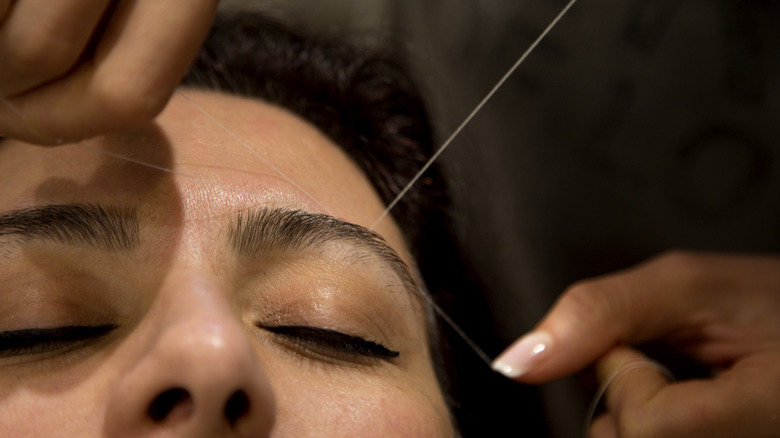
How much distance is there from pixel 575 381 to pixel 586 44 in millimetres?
680

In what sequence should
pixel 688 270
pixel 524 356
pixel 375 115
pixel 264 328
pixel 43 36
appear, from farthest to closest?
1. pixel 375 115
2. pixel 688 270
3. pixel 524 356
4. pixel 264 328
5. pixel 43 36

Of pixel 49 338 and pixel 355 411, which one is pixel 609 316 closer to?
pixel 355 411

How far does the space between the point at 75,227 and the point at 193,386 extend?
0.72 feet

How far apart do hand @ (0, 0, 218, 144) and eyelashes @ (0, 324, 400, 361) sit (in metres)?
0.19

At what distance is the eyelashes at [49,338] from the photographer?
551mm

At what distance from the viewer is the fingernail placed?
0.71m

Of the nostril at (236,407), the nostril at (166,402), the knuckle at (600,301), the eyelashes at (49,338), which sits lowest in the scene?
the eyelashes at (49,338)

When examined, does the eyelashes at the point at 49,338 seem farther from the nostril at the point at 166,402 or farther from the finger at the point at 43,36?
the finger at the point at 43,36

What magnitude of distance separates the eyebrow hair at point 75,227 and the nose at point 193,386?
11 cm

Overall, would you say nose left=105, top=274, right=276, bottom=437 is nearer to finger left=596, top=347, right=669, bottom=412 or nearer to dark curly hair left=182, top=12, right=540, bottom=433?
dark curly hair left=182, top=12, right=540, bottom=433

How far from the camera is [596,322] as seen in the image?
740 mm

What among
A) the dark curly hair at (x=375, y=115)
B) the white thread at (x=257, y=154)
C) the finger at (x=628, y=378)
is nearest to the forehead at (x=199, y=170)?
the white thread at (x=257, y=154)

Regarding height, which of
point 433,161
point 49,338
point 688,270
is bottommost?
point 49,338

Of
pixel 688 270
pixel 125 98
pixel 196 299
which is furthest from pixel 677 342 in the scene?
pixel 125 98
